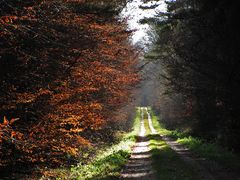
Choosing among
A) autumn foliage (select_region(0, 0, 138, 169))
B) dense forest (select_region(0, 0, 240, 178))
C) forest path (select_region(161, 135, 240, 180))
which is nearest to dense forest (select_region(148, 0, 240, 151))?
dense forest (select_region(0, 0, 240, 178))

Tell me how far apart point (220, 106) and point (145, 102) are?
115 m

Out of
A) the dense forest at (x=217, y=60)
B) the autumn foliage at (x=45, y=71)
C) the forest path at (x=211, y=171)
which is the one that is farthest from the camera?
the dense forest at (x=217, y=60)

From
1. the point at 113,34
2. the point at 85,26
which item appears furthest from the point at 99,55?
the point at 85,26

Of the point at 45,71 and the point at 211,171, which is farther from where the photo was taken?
the point at 211,171

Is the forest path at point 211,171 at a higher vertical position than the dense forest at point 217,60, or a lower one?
lower

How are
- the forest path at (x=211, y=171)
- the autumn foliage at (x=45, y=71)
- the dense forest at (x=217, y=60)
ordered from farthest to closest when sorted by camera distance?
the dense forest at (x=217, y=60)
the forest path at (x=211, y=171)
the autumn foliage at (x=45, y=71)

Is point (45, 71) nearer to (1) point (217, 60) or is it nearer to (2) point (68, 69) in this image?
(2) point (68, 69)

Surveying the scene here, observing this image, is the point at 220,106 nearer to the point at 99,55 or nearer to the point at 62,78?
the point at 99,55

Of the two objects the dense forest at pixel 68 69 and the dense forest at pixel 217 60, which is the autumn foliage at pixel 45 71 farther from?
the dense forest at pixel 217 60

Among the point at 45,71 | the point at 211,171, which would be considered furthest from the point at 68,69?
the point at 211,171

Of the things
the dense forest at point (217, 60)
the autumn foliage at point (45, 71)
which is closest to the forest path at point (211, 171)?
the dense forest at point (217, 60)

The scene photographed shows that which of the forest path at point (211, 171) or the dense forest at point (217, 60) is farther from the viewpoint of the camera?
the dense forest at point (217, 60)

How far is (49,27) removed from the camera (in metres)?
11.4

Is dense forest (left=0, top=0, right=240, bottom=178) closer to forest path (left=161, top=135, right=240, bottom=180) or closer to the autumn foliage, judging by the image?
the autumn foliage
